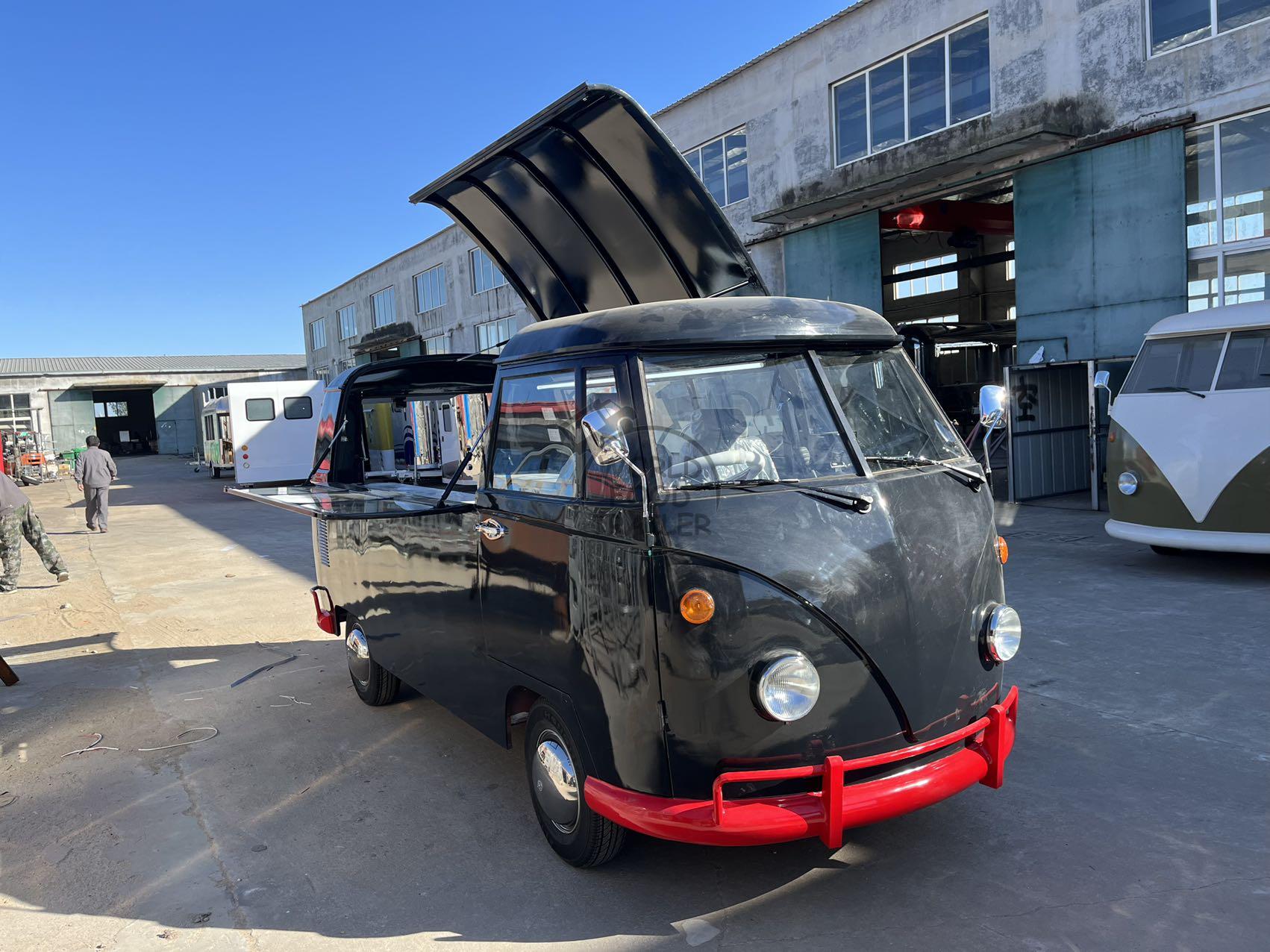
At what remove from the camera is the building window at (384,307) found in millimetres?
39156

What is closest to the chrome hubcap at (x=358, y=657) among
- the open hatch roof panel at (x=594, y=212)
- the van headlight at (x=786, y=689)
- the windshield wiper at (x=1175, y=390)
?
the open hatch roof panel at (x=594, y=212)

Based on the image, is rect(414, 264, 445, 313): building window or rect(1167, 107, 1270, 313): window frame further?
rect(414, 264, 445, 313): building window

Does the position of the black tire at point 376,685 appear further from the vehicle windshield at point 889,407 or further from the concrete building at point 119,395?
the concrete building at point 119,395

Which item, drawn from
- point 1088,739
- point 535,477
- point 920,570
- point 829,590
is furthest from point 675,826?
point 1088,739

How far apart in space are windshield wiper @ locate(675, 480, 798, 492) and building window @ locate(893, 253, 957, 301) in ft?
80.1

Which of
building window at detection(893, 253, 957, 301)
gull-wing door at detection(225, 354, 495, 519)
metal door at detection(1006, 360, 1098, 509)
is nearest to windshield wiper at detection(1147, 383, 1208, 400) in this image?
metal door at detection(1006, 360, 1098, 509)

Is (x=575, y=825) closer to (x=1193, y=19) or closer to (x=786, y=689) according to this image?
(x=786, y=689)

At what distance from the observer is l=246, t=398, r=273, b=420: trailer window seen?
23094 mm

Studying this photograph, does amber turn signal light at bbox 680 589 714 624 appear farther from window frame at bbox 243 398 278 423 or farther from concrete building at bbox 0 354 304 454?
concrete building at bbox 0 354 304 454

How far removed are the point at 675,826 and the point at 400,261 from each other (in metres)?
37.6

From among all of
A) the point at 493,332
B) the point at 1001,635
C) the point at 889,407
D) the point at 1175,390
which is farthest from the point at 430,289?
the point at 1001,635

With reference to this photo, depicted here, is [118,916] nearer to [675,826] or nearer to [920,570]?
[675,826]

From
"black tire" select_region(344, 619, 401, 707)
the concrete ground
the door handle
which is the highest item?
the door handle

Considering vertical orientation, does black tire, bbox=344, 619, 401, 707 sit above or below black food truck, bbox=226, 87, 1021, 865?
below
